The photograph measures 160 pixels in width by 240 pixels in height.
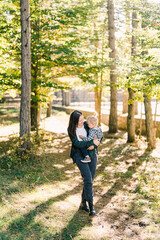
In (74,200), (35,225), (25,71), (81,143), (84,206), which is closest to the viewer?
(35,225)

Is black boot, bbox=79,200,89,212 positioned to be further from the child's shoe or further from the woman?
the child's shoe

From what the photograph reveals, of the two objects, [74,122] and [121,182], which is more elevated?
[74,122]

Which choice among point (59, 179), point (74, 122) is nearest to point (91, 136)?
point (74, 122)

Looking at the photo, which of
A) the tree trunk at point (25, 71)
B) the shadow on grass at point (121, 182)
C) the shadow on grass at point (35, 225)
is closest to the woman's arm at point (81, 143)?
the shadow on grass at point (35, 225)

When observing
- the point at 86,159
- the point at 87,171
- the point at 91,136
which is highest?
the point at 91,136

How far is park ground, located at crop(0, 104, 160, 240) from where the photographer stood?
166 inches

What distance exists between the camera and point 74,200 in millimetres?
5832

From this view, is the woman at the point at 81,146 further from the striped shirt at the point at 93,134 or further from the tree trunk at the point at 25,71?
the tree trunk at the point at 25,71

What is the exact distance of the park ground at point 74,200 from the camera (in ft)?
13.8

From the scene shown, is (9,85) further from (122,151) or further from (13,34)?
(122,151)

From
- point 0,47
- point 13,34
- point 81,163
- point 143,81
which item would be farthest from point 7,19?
point 81,163

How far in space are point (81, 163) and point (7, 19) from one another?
790cm

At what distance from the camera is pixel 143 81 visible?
7297 millimetres

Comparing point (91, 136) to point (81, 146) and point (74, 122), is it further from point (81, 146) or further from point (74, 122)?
point (74, 122)
